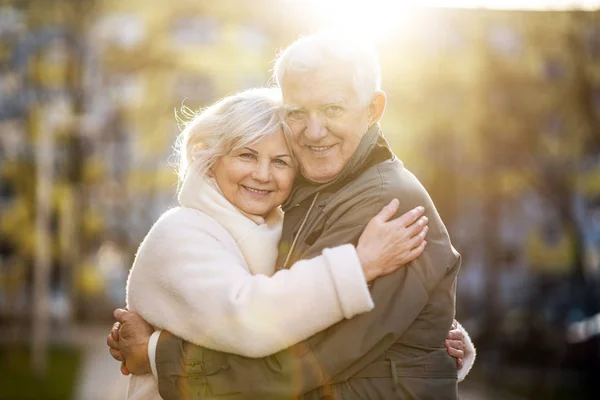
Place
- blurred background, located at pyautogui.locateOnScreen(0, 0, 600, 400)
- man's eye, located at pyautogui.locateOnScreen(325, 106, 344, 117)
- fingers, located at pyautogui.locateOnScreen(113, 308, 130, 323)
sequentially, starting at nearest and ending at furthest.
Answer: man's eye, located at pyautogui.locateOnScreen(325, 106, 344, 117) → fingers, located at pyautogui.locateOnScreen(113, 308, 130, 323) → blurred background, located at pyautogui.locateOnScreen(0, 0, 600, 400)

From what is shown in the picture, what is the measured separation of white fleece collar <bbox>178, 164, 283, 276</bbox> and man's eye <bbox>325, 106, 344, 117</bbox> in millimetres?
523

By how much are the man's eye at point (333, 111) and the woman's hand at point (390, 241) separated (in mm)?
392

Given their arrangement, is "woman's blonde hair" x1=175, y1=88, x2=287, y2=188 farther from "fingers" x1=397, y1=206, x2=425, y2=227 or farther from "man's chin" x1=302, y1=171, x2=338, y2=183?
"fingers" x1=397, y1=206, x2=425, y2=227

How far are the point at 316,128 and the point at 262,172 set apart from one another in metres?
0.29

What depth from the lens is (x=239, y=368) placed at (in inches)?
143

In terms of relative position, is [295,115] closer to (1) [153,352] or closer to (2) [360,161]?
(2) [360,161]

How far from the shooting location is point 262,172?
12.8ft

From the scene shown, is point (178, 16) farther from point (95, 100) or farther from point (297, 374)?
point (297, 374)

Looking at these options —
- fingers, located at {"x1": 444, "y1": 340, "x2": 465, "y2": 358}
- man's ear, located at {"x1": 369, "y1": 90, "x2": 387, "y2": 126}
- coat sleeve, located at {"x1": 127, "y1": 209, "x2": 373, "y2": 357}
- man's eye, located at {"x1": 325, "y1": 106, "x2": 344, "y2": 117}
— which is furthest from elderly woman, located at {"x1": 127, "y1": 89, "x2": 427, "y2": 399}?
fingers, located at {"x1": 444, "y1": 340, "x2": 465, "y2": 358}

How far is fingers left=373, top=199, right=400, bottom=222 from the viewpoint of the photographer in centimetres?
366

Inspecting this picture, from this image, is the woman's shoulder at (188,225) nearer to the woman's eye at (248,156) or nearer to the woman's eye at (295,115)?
the woman's eye at (248,156)

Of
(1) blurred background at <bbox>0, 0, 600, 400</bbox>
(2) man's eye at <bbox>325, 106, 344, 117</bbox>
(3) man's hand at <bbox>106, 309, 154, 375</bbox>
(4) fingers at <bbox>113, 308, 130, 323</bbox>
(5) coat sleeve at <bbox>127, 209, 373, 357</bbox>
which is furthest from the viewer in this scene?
(1) blurred background at <bbox>0, 0, 600, 400</bbox>

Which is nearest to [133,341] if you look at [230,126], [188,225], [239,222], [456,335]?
[188,225]

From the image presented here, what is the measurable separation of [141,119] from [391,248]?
63.2 ft
